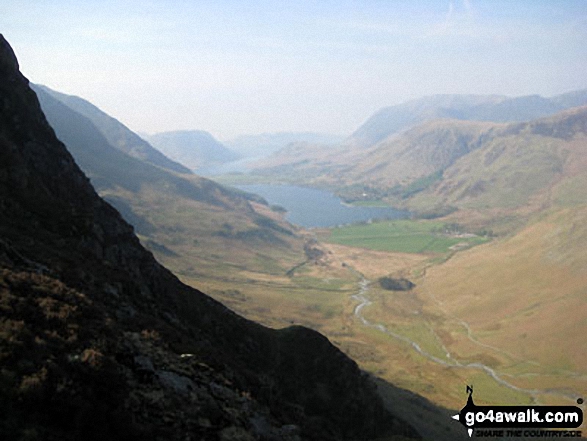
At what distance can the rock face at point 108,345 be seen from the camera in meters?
18.0

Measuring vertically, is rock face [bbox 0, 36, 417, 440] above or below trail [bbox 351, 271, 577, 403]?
above

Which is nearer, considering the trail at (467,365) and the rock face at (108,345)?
the rock face at (108,345)

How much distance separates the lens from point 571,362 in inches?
6107

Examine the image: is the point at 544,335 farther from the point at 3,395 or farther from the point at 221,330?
the point at 3,395

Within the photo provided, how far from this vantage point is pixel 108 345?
72.5 feet

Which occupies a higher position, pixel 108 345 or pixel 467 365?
pixel 108 345

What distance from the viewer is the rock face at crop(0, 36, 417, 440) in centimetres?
1795

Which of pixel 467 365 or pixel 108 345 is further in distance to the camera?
pixel 467 365

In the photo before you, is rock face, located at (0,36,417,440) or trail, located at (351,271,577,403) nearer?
rock face, located at (0,36,417,440)

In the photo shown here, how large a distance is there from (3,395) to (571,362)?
18233 cm

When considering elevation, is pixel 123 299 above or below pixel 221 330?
above

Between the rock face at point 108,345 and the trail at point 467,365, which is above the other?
the rock face at point 108,345

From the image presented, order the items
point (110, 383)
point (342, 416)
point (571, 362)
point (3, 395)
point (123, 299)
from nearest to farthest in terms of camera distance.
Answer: point (3, 395)
point (110, 383)
point (123, 299)
point (342, 416)
point (571, 362)

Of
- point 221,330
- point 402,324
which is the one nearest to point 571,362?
point 402,324
